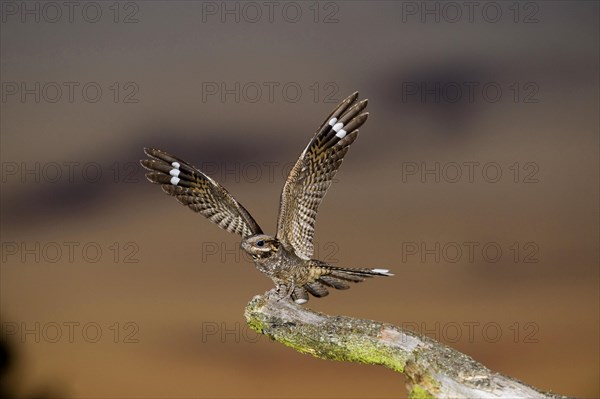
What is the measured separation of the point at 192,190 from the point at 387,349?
312cm

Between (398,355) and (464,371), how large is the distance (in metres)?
0.65

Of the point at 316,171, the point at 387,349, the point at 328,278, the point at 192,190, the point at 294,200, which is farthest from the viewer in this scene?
the point at 192,190

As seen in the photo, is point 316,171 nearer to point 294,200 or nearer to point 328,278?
point 294,200

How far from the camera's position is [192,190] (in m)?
8.35

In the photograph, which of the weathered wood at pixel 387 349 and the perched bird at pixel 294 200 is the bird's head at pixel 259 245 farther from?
the weathered wood at pixel 387 349

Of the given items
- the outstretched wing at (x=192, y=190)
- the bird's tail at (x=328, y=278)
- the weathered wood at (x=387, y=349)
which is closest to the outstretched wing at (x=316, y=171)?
the bird's tail at (x=328, y=278)

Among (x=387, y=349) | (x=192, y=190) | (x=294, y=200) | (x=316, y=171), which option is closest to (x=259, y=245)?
(x=294, y=200)

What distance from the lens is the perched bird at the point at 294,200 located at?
775 centimetres

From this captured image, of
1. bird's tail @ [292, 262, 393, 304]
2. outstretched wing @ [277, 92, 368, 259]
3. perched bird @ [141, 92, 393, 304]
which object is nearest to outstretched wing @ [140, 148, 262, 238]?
perched bird @ [141, 92, 393, 304]

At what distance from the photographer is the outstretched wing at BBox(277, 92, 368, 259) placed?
315 inches

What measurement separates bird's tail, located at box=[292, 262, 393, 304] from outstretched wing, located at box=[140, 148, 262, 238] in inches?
36.1

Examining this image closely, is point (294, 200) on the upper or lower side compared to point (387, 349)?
upper

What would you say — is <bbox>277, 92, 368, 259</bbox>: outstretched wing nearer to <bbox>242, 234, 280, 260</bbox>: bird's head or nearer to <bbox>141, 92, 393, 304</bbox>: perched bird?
<bbox>141, 92, 393, 304</bbox>: perched bird

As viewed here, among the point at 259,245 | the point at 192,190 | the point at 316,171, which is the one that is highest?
the point at 316,171
